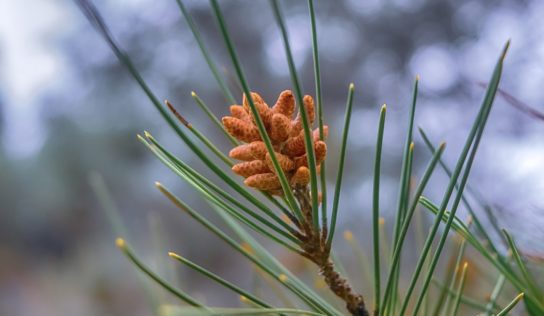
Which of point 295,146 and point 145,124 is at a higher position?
point 145,124

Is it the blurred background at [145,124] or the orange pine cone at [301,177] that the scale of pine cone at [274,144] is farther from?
the blurred background at [145,124]

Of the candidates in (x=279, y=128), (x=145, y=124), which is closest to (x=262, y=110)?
(x=279, y=128)

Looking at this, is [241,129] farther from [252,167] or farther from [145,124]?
[145,124]

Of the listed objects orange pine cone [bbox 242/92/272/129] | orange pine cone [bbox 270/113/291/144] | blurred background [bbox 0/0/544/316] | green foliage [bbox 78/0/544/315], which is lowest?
green foliage [bbox 78/0/544/315]

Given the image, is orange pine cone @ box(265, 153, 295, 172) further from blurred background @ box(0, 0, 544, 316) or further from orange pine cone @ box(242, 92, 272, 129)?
blurred background @ box(0, 0, 544, 316)

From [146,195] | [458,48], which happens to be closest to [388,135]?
[458,48]

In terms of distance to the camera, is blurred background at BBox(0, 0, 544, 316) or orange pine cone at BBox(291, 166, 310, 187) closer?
orange pine cone at BBox(291, 166, 310, 187)

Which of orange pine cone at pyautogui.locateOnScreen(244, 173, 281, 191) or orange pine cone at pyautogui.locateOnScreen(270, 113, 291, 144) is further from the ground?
orange pine cone at pyautogui.locateOnScreen(270, 113, 291, 144)

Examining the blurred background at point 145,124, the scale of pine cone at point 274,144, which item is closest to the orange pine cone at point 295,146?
the scale of pine cone at point 274,144

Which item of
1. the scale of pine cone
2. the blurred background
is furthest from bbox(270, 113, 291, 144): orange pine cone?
the blurred background
